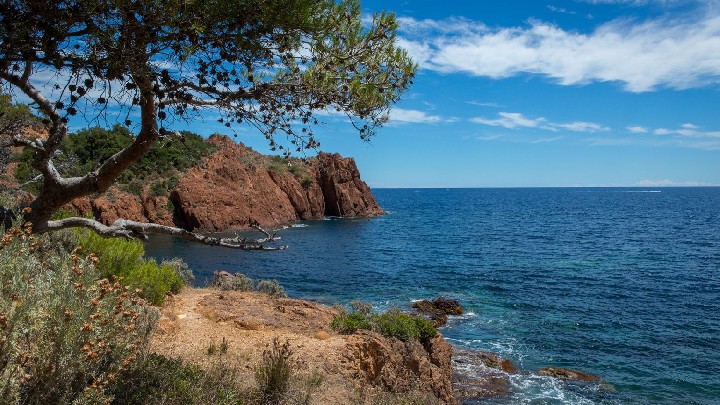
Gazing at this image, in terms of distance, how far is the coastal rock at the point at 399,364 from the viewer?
439 inches

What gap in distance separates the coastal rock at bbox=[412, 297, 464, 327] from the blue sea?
77 centimetres

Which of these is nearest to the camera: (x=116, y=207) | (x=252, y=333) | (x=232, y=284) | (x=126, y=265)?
(x=252, y=333)

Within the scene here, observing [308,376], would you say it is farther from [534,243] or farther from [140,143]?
[534,243]

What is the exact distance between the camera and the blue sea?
17.8 m

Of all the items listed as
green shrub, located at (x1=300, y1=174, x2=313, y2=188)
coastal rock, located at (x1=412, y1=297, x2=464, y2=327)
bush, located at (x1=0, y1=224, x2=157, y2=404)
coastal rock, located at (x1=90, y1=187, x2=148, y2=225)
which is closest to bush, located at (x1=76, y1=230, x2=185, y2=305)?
bush, located at (x1=0, y1=224, x2=157, y2=404)

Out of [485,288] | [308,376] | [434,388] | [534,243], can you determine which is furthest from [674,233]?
[308,376]

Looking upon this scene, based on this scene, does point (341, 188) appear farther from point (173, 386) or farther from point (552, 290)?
point (173, 386)

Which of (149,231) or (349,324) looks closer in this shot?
(149,231)

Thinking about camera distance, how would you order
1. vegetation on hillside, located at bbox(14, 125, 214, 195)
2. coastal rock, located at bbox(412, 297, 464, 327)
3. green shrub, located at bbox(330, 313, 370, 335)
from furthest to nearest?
vegetation on hillside, located at bbox(14, 125, 214, 195), coastal rock, located at bbox(412, 297, 464, 327), green shrub, located at bbox(330, 313, 370, 335)

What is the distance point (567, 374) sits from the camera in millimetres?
17672

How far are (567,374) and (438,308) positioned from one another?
8.60 metres

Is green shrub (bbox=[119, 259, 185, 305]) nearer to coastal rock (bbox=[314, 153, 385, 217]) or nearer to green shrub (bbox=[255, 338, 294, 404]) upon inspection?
green shrub (bbox=[255, 338, 294, 404])

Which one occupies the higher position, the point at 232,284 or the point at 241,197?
the point at 241,197

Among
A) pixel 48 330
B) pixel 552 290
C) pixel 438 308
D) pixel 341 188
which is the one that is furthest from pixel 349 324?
pixel 341 188
